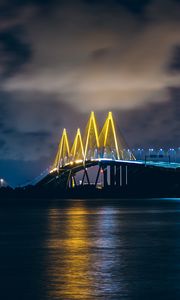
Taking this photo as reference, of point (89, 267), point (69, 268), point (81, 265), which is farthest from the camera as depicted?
point (81, 265)

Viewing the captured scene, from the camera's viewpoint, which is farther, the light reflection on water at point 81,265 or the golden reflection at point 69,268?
the light reflection on water at point 81,265

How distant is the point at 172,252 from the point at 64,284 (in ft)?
22.4

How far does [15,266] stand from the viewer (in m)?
16.8

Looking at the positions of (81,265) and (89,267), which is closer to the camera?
(89,267)

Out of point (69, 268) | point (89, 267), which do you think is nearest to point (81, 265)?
point (89, 267)

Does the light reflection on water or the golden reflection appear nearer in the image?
the golden reflection

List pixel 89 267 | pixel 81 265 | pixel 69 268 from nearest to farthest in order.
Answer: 1. pixel 69 268
2. pixel 89 267
3. pixel 81 265

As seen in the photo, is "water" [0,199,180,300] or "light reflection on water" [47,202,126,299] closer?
"water" [0,199,180,300]

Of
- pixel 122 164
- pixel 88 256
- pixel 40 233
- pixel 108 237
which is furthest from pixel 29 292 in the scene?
pixel 122 164

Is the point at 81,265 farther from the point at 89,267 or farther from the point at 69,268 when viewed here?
the point at 69,268

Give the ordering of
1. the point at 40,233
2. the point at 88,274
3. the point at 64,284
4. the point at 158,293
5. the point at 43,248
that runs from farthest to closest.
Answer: the point at 40,233, the point at 43,248, the point at 88,274, the point at 64,284, the point at 158,293

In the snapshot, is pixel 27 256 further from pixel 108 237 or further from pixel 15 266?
pixel 108 237

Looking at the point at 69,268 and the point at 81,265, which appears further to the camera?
the point at 81,265

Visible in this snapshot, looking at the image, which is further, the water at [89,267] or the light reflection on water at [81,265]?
the light reflection on water at [81,265]
